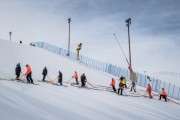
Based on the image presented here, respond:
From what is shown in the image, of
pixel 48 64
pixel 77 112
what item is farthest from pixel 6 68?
pixel 77 112

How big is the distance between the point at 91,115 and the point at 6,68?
46.4 feet

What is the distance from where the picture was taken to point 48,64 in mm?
27922

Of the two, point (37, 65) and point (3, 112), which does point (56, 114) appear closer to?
point (3, 112)

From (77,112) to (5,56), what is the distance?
60.1 feet

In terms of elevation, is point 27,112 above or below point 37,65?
below

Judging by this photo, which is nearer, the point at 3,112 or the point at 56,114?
the point at 3,112

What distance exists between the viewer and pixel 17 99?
33.9 feet

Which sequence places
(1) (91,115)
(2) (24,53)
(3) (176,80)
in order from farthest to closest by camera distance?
(3) (176,80)
(2) (24,53)
(1) (91,115)

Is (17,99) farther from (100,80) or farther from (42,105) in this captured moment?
(100,80)

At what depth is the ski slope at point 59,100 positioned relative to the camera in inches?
361

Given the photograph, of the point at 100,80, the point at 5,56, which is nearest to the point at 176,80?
the point at 100,80

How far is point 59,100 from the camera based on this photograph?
12289mm

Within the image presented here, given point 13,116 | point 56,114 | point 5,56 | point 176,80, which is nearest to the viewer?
point 13,116

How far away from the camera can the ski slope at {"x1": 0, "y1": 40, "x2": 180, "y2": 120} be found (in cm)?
916
